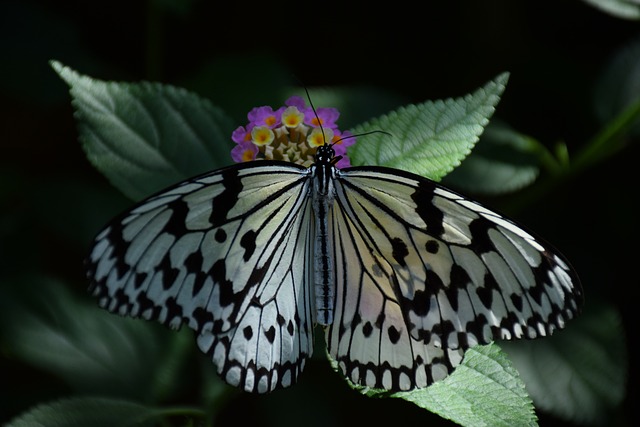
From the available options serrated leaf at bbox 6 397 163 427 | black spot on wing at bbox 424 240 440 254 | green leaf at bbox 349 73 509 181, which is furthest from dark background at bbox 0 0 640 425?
black spot on wing at bbox 424 240 440 254

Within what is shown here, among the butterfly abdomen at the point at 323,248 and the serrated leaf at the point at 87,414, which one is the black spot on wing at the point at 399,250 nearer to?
the butterfly abdomen at the point at 323,248

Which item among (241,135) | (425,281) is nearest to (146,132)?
(241,135)

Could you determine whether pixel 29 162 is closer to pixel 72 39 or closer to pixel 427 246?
pixel 72 39

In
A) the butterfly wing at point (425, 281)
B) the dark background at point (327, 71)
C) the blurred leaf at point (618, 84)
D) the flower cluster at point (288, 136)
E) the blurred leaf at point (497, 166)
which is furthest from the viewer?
the dark background at point (327, 71)

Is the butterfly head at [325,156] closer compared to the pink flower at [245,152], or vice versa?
the butterfly head at [325,156]

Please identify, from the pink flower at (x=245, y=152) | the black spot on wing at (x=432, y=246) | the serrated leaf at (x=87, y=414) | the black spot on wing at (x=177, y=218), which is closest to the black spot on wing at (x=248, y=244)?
the black spot on wing at (x=177, y=218)

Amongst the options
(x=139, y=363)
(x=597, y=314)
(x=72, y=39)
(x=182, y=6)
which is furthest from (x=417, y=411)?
(x=72, y=39)
